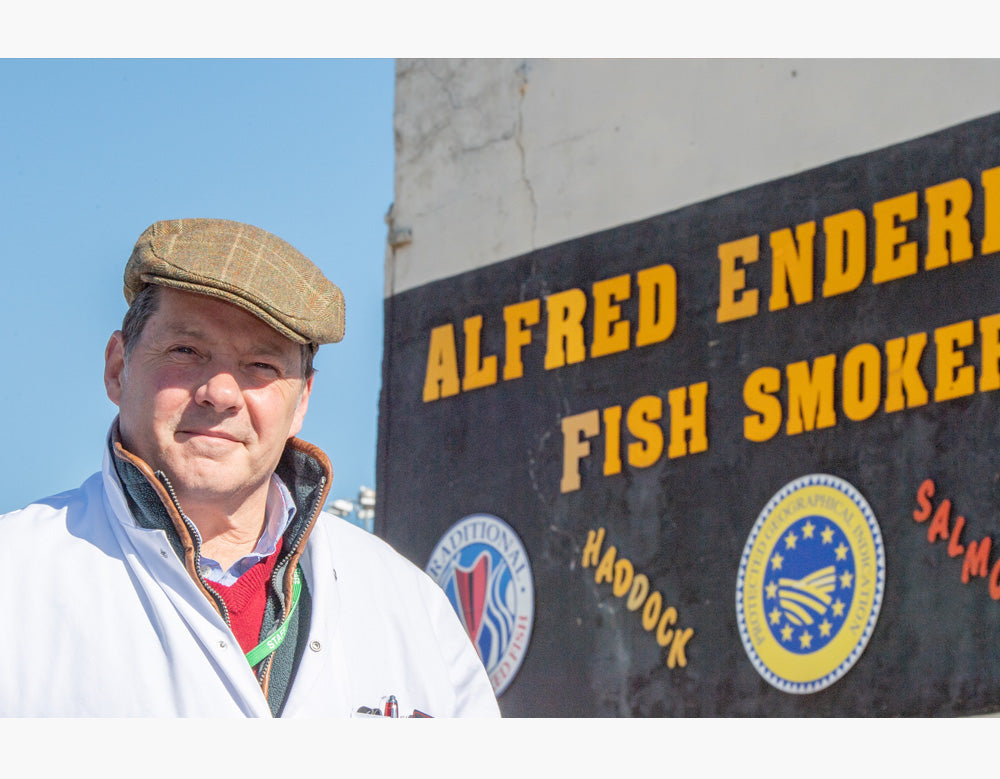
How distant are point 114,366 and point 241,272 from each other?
0.33 metres

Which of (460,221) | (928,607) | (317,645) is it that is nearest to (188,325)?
(317,645)

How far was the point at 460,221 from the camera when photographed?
30.9 feet

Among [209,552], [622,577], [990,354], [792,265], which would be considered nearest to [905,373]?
[990,354]

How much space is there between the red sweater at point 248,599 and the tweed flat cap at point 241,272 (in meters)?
0.39

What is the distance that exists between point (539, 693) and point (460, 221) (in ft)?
9.63

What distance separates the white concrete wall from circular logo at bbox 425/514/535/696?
1.65 metres

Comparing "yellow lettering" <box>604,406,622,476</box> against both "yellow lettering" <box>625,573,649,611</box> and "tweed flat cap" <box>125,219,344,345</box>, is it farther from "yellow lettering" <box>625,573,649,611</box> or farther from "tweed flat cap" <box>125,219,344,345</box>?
"tweed flat cap" <box>125,219,344,345</box>

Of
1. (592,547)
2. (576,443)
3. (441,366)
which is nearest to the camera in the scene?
(592,547)

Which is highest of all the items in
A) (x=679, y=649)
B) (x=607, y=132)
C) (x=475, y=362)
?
(x=607, y=132)

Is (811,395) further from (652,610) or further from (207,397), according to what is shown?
(207,397)

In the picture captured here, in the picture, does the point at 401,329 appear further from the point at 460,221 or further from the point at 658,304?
the point at 658,304

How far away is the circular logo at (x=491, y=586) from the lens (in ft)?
27.5

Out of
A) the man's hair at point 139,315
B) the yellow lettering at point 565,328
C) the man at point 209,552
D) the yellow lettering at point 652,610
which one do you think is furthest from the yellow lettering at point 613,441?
the man's hair at point 139,315

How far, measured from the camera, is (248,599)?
2564mm
